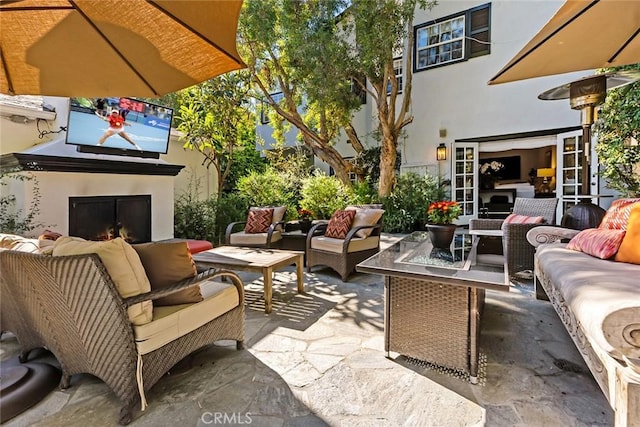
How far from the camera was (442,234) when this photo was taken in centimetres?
297

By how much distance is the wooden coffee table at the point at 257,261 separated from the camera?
3.22 metres

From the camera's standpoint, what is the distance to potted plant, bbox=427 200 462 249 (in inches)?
117

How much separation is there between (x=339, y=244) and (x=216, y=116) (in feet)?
13.5

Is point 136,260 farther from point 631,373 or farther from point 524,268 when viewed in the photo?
point 524,268

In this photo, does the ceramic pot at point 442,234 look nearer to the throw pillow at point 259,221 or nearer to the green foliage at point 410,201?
the throw pillow at point 259,221

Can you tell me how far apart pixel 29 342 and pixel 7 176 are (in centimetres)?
286

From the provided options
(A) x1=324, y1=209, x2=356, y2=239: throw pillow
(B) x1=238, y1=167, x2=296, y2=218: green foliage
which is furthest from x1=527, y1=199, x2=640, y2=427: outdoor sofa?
(B) x1=238, y1=167, x2=296, y2=218: green foliage

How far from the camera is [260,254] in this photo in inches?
150

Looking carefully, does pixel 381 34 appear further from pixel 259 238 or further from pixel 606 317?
pixel 606 317

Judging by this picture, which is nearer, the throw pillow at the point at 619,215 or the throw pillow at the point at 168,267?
the throw pillow at the point at 168,267

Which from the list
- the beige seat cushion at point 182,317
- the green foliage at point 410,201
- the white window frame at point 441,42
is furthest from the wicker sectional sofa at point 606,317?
the white window frame at point 441,42

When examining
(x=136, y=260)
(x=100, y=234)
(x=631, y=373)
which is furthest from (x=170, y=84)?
(x=100, y=234)

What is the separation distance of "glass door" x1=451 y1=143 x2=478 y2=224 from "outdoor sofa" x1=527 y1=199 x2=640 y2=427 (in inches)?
197

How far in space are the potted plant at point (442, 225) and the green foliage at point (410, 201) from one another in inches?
188
